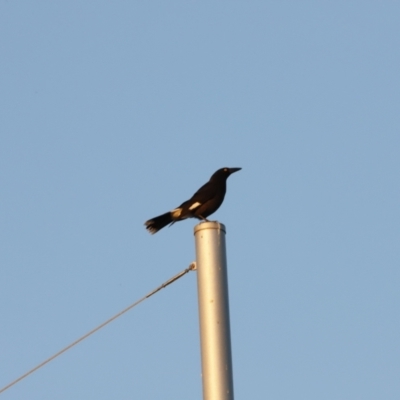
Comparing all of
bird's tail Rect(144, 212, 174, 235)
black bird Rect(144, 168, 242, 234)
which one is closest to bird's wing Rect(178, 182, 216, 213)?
black bird Rect(144, 168, 242, 234)

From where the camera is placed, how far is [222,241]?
3781 millimetres

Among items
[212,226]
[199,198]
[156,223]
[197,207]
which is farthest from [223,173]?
[212,226]

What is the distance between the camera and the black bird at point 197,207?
8461 millimetres

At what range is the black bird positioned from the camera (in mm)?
8461

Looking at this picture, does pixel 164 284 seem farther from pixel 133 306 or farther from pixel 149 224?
pixel 149 224

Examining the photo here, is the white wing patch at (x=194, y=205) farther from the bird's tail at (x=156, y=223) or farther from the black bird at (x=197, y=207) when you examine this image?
the bird's tail at (x=156, y=223)

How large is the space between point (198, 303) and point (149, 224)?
191 inches

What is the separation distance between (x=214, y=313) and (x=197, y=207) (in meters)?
5.02

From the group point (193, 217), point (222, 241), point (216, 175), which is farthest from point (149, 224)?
point (222, 241)

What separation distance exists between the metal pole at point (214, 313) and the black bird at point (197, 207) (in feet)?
15.3

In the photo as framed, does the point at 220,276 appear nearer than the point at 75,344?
Yes

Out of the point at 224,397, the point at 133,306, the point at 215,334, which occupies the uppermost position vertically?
the point at 133,306

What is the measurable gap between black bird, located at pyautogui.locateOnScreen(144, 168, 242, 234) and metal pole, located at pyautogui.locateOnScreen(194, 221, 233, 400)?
466 cm

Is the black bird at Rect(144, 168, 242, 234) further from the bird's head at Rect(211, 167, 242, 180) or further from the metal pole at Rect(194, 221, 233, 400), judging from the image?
the metal pole at Rect(194, 221, 233, 400)
